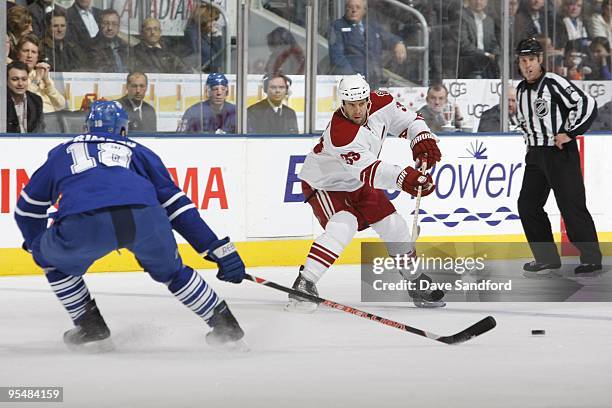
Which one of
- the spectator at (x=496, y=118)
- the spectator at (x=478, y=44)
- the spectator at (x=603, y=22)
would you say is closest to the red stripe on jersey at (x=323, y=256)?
the spectator at (x=496, y=118)

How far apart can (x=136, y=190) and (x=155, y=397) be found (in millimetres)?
769

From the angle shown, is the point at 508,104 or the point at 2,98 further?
the point at 508,104

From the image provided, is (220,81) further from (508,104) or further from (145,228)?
(145,228)

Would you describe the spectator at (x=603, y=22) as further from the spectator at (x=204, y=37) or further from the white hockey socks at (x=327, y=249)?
the white hockey socks at (x=327, y=249)

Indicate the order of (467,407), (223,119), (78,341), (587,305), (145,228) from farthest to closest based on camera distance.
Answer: (223,119)
(587,305)
(78,341)
(145,228)
(467,407)

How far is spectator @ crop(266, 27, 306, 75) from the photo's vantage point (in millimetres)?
7414

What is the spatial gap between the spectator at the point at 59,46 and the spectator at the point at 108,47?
0.10 metres

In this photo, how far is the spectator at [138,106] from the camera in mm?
7051

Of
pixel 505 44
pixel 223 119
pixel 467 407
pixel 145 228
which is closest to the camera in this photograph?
pixel 467 407

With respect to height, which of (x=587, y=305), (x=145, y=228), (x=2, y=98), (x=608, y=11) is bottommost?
(x=587, y=305)

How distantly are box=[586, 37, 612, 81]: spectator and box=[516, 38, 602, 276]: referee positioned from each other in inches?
76.2

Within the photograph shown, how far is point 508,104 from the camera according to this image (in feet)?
26.3

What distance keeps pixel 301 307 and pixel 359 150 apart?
0.70 metres

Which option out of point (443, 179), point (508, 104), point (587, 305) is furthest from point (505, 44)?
point (587, 305)
